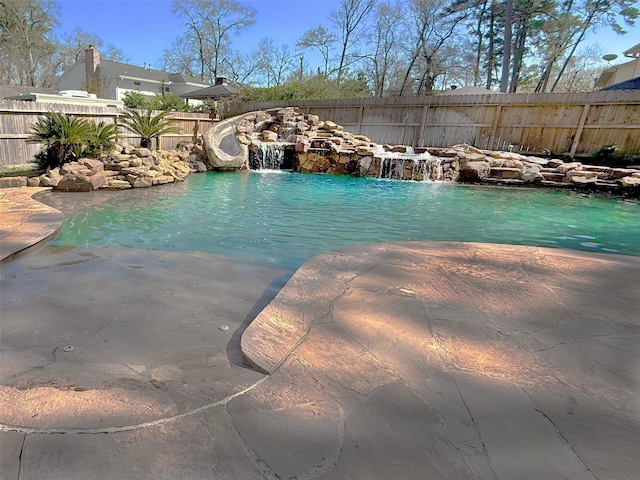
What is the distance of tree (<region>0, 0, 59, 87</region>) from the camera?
21.3 m

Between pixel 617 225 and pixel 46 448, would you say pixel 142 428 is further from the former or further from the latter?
pixel 617 225

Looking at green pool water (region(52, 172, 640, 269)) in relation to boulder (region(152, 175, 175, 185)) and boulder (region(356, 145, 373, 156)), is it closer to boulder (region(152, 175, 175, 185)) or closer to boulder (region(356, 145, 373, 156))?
boulder (region(152, 175, 175, 185))

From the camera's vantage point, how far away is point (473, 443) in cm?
117

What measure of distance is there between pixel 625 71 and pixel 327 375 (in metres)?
25.5

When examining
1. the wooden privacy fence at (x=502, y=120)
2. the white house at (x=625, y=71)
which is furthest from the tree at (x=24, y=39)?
the white house at (x=625, y=71)

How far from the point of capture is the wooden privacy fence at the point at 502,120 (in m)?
10.2

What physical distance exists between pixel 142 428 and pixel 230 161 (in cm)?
1027

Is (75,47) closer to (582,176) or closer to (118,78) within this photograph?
(118,78)

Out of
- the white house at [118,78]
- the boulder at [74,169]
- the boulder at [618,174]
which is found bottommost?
the boulder at [74,169]

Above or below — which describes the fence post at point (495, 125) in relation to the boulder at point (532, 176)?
above

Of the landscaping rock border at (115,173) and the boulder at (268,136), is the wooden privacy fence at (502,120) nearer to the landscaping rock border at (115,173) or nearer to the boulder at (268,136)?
the boulder at (268,136)

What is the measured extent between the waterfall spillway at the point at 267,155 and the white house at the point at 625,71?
1479cm

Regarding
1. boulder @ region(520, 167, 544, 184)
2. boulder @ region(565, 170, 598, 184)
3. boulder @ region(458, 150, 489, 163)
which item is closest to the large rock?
boulder @ region(458, 150, 489, 163)

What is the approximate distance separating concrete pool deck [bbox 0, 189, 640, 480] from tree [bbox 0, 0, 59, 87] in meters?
28.5
